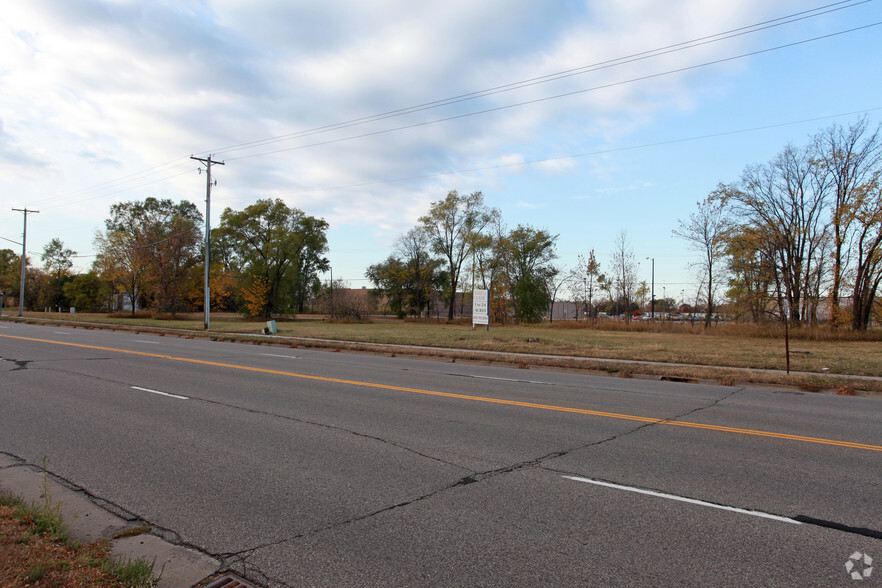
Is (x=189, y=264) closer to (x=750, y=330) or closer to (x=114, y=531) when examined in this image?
(x=750, y=330)

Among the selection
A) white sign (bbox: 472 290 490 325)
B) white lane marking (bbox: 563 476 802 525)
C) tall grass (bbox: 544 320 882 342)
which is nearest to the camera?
white lane marking (bbox: 563 476 802 525)

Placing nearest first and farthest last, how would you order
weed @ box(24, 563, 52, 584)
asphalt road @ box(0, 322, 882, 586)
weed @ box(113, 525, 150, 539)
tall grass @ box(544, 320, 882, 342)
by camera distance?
weed @ box(24, 563, 52, 584), asphalt road @ box(0, 322, 882, 586), weed @ box(113, 525, 150, 539), tall grass @ box(544, 320, 882, 342)

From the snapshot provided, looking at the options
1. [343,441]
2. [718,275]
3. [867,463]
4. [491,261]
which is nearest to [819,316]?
[718,275]

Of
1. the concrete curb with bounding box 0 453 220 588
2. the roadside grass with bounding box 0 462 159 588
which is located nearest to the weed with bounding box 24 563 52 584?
the roadside grass with bounding box 0 462 159 588

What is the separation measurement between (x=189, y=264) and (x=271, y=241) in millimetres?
9759

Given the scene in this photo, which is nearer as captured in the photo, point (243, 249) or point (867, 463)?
point (867, 463)

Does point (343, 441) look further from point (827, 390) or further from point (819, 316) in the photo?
point (819, 316)

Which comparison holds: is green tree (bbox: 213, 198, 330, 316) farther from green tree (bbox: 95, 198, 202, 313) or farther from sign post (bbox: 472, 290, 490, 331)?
sign post (bbox: 472, 290, 490, 331)

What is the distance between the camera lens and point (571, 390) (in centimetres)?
1177

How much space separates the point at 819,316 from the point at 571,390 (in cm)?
4094

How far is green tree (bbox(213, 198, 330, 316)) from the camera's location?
64875 mm

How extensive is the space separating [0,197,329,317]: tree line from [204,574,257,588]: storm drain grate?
5763cm

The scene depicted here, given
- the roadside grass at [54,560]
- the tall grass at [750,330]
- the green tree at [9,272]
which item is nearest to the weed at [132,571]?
the roadside grass at [54,560]

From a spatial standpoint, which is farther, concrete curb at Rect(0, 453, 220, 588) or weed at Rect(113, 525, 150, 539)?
weed at Rect(113, 525, 150, 539)
